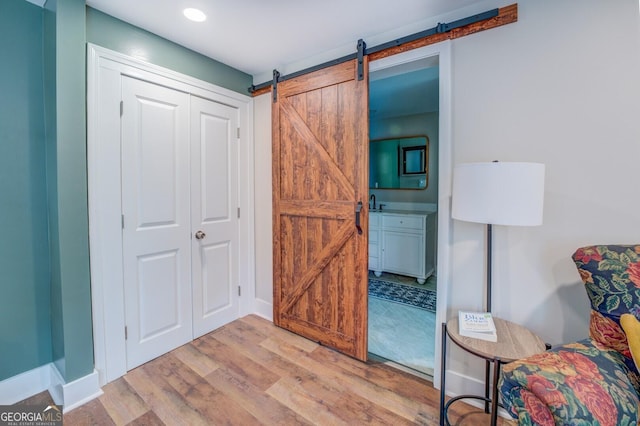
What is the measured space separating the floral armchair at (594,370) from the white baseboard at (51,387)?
7.49 ft

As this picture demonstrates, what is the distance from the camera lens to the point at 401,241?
12.9ft

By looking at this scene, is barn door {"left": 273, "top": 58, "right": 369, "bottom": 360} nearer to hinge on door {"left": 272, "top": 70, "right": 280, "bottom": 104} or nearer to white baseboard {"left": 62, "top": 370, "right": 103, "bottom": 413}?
hinge on door {"left": 272, "top": 70, "right": 280, "bottom": 104}

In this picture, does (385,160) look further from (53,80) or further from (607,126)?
(53,80)

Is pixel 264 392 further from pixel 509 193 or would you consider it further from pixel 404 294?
pixel 404 294

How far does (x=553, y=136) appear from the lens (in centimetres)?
150

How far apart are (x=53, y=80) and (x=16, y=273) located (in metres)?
1.20

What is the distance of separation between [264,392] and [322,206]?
1376 millimetres

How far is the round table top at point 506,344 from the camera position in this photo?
125 centimetres

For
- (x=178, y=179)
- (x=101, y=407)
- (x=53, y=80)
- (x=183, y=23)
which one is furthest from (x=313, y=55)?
(x=101, y=407)

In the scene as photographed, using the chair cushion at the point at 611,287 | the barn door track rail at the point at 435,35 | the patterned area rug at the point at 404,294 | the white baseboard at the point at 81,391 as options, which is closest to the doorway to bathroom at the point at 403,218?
the patterned area rug at the point at 404,294

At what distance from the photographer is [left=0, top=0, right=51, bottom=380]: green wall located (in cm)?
167

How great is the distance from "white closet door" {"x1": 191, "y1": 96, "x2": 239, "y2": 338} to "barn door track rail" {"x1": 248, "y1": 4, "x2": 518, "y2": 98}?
903 mm

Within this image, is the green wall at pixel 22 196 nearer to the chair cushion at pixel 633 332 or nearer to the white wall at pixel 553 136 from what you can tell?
the white wall at pixel 553 136

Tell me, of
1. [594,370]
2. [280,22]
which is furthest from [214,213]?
[594,370]
